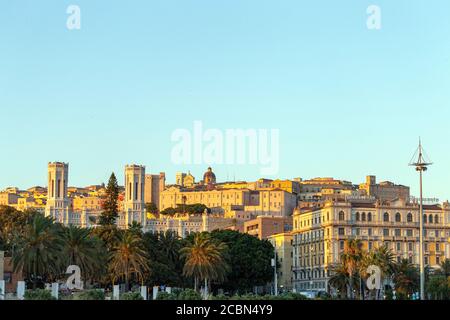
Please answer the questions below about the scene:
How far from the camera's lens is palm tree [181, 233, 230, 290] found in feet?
306

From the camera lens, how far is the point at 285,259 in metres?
137

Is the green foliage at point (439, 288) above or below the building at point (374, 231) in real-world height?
below

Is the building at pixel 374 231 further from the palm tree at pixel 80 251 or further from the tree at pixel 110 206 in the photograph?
the palm tree at pixel 80 251

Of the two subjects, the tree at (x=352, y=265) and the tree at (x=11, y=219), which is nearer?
the tree at (x=352, y=265)

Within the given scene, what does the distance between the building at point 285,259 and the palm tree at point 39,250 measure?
65790mm

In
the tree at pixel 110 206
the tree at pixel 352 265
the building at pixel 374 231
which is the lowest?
the tree at pixel 352 265

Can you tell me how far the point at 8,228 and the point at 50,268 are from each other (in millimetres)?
58024

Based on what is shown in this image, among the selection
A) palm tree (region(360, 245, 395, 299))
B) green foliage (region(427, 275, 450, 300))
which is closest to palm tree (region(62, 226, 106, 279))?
palm tree (region(360, 245, 395, 299))

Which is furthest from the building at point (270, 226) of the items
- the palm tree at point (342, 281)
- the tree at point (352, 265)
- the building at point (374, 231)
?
the tree at point (352, 265)

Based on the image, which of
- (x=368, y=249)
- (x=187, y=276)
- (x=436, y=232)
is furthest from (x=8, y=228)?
(x=436, y=232)

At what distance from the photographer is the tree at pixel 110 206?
463 feet

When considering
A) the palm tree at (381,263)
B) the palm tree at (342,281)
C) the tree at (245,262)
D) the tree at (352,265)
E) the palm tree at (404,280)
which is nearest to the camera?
the palm tree at (381,263)

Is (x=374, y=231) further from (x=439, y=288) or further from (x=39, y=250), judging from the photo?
(x=39, y=250)

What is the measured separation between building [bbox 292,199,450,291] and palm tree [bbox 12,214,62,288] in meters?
54.0
